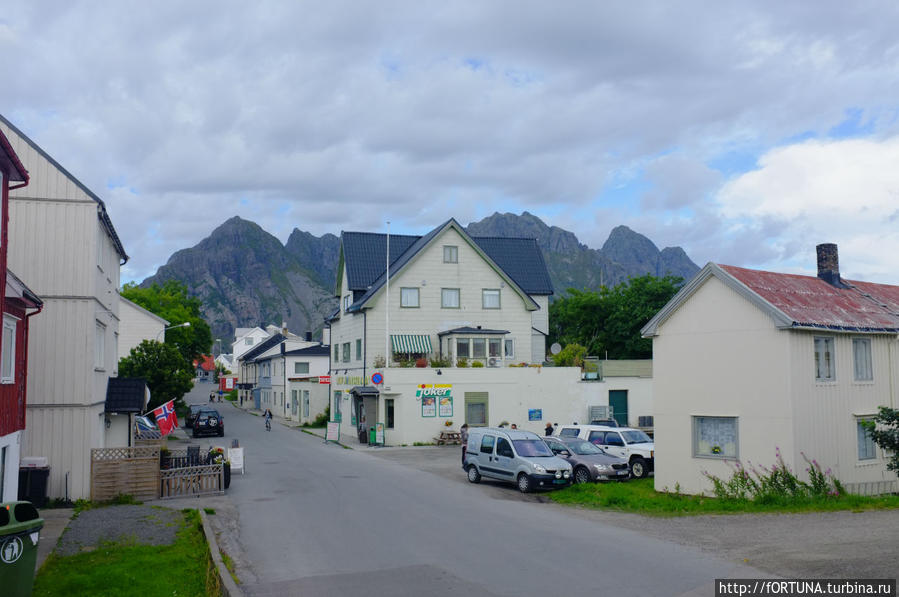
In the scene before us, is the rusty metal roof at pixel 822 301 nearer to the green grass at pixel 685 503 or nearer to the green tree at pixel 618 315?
the green grass at pixel 685 503

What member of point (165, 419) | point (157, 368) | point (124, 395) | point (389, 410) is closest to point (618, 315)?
point (389, 410)

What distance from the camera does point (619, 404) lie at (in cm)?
4378

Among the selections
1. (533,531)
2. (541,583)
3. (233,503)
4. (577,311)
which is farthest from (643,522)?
(577,311)

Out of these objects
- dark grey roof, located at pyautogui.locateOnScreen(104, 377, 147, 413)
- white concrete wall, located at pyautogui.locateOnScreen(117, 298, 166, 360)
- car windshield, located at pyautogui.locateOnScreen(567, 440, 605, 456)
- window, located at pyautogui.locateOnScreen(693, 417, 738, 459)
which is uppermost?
white concrete wall, located at pyautogui.locateOnScreen(117, 298, 166, 360)

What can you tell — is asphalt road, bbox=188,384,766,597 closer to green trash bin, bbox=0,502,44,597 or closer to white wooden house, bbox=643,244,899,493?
green trash bin, bbox=0,502,44,597

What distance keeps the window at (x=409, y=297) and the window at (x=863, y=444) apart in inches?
1048

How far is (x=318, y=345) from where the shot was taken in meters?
70.9

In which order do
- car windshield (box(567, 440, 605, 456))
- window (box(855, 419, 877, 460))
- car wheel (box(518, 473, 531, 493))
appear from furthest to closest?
car windshield (box(567, 440, 605, 456)), car wheel (box(518, 473, 531, 493)), window (box(855, 419, 877, 460))

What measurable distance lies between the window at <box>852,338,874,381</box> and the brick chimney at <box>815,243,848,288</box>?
3.50 metres

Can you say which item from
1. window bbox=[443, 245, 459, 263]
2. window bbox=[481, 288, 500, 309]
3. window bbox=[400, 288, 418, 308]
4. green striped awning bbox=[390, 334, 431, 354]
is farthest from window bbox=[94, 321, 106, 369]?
window bbox=[481, 288, 500, 309]

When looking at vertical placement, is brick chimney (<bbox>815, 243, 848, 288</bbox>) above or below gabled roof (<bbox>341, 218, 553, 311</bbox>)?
below

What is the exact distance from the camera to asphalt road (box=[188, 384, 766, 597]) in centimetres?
1138

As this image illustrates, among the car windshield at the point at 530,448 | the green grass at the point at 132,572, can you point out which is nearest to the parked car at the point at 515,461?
the car windshield at the point at 530,448

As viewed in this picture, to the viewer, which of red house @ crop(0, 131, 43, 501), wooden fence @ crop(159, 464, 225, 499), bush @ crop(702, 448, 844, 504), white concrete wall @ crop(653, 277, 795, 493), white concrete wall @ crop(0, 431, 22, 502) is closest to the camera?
red house @ crop(0, 131, 43, 501)
